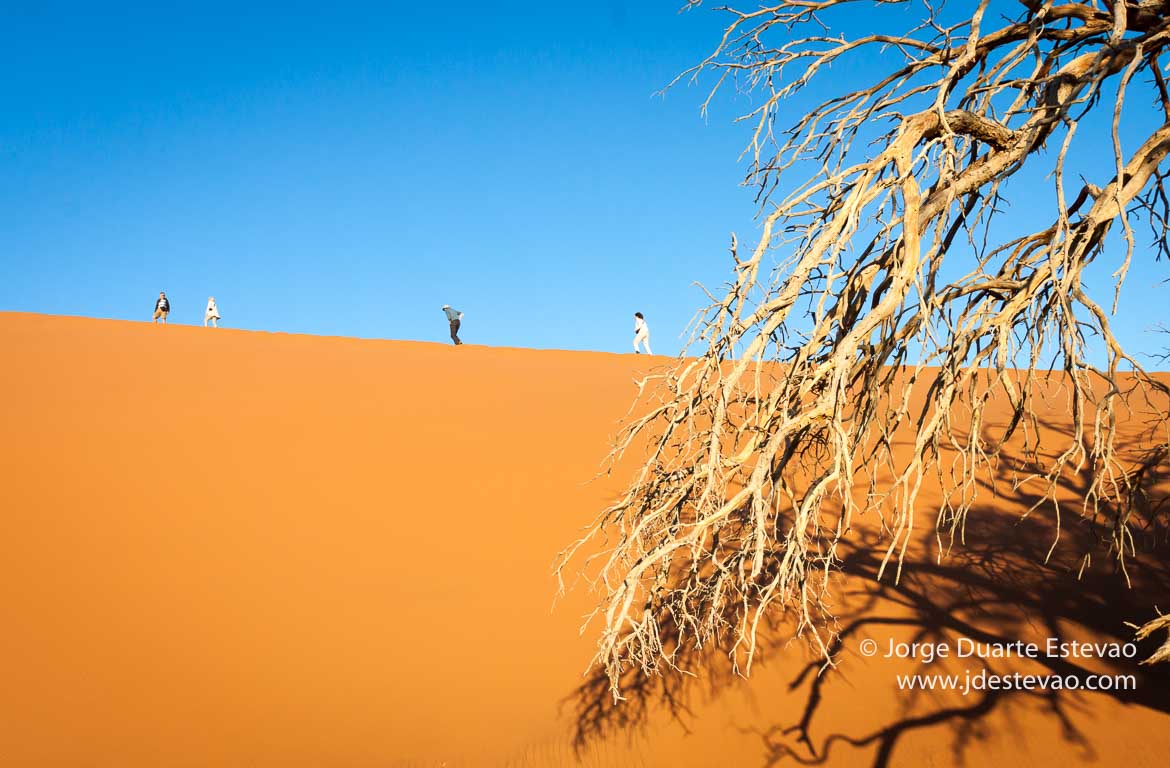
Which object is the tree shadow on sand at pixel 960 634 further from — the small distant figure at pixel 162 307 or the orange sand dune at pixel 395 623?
the small distant figure at pixel 162 307

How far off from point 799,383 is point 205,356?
1225 cm

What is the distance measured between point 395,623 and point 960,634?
413 cm

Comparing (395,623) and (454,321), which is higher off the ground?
(454,321)

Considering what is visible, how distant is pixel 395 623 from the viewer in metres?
5.80

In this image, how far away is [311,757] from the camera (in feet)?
14.8

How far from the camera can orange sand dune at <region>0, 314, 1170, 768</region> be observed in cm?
444

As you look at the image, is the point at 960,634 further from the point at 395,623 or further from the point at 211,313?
the point at 211,313

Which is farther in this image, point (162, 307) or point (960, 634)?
point (162, 307)

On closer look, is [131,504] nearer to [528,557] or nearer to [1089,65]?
[528,557]

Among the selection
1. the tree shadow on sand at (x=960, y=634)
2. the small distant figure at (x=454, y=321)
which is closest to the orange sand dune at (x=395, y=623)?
the tree shadow on sand at (x=960, y=634)

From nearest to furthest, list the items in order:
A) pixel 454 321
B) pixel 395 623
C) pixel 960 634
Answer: pixel 960 634
pixel 395 623
pixel 454 321

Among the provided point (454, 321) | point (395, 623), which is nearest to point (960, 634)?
point (395, 623)

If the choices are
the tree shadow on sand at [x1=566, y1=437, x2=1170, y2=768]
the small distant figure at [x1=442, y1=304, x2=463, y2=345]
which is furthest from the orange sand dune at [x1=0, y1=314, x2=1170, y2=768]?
the small distant figure at [x1=442, y1=304, x2=463, y2=345]

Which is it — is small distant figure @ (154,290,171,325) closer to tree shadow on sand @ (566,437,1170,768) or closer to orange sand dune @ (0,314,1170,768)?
orange sand dune @ (0,314,1170,768)
